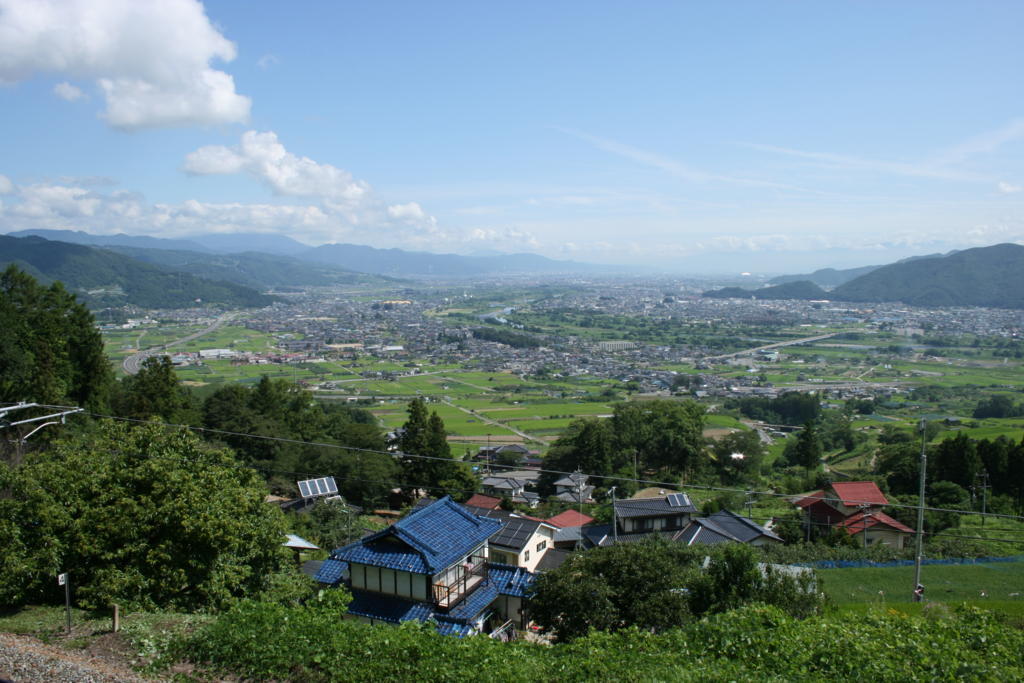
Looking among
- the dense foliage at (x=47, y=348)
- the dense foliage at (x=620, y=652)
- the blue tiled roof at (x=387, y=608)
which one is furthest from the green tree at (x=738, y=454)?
the dense foliage at (x=47, y=348)

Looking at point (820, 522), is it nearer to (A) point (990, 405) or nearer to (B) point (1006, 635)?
(B) point (1006, 635)

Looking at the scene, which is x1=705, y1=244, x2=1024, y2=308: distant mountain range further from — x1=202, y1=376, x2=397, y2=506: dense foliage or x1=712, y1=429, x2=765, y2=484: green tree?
x1=202, y1=376, x2=397, y2=506: dense foliage

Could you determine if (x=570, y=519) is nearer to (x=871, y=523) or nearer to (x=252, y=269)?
(x=871, y=523)

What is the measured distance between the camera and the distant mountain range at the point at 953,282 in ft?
274

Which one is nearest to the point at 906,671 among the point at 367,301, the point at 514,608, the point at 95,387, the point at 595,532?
the point at 514,608

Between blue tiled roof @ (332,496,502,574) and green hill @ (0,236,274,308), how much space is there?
2826 inches

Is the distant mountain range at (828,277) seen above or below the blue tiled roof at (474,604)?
above

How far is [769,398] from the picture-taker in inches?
1380

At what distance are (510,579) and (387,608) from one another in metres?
1.75

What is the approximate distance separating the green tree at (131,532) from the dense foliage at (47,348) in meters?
7.27

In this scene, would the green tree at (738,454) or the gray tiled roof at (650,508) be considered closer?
the gray tiled roof at (650,508)

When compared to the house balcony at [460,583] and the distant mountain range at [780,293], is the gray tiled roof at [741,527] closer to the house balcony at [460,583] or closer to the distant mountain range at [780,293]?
the house balcony at [460,583]

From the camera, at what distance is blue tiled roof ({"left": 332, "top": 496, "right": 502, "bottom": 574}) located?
24.6 ft

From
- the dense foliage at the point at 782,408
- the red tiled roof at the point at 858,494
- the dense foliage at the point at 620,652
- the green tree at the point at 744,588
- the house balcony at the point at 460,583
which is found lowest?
the dense foliage at the point at 782,408
